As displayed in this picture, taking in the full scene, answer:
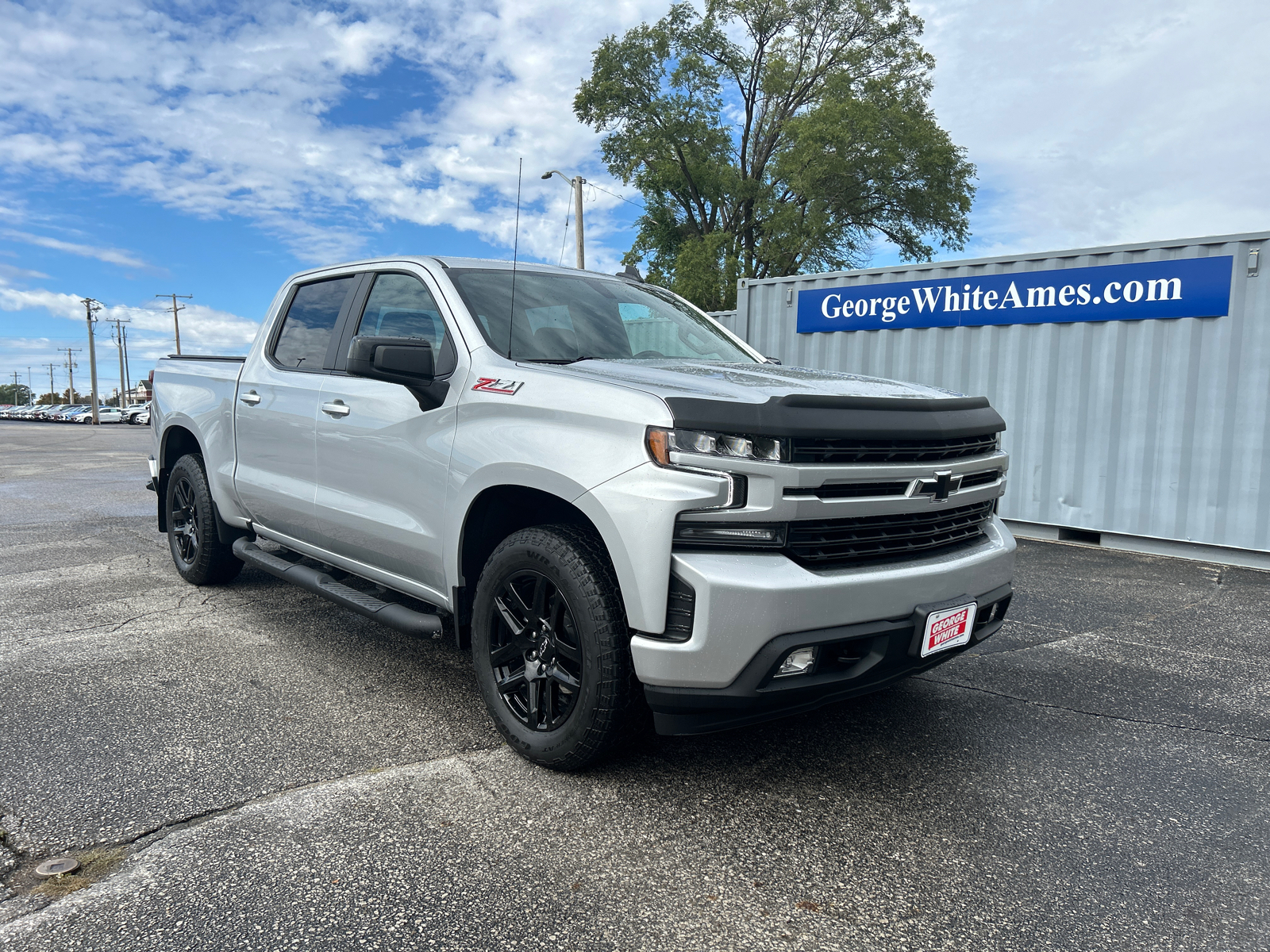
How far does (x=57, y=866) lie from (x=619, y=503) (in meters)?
1.81

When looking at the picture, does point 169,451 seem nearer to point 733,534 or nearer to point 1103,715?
point 733,534

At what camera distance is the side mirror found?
315 cm

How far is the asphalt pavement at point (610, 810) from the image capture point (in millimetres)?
2184

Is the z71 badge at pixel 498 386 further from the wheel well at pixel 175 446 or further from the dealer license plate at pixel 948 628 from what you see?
the wheel well at pixel 175 446

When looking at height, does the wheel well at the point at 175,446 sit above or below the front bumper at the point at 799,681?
above

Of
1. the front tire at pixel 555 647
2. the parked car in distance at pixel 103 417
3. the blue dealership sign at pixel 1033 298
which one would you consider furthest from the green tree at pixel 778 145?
the parked car in distance at pixel 103 417

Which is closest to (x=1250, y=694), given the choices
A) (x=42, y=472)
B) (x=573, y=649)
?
(x=573, y=649)

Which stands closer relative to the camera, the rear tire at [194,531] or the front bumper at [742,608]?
the front bumper at [742,608]

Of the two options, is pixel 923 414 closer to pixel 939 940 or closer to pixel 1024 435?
pixel 939 940

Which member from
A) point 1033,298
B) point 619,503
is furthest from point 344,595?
point 1033,298

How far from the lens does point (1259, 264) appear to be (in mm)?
7219

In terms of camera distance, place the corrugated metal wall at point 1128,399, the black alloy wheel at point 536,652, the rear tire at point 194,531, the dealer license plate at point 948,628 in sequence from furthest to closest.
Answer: the corrugated metal wall at point 1128,399 → the rear tire at point 194,531 → the black alloy wheel at point 536,652 → the dealer license plate at point 948,628

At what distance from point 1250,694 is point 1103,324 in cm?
492

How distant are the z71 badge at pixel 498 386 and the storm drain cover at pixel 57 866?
1.85 metres
